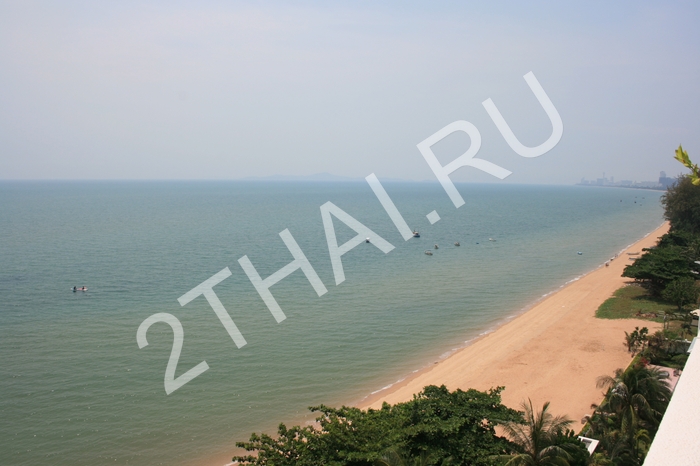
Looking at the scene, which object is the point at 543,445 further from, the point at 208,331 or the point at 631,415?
the point at 208,331

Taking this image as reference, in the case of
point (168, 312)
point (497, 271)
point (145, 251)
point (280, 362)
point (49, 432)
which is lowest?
point (497, 271)

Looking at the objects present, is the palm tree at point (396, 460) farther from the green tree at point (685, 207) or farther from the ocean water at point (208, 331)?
the green tree at point (685, 207)

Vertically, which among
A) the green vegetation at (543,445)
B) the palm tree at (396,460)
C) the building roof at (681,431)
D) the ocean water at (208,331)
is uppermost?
the ocean water at (208,331)

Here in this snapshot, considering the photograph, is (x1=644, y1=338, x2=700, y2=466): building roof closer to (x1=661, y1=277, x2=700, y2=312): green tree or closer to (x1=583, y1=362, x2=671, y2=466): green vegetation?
(x1=583, y1=362, x2=671, y2=466): green vegetation

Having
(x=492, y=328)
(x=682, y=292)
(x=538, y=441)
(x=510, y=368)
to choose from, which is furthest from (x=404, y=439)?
(x=682, y=292)

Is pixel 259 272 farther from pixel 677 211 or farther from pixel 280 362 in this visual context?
pixel 677 211

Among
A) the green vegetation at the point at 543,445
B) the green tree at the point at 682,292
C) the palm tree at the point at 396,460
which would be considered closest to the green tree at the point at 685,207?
the green tree at the point at 682,292

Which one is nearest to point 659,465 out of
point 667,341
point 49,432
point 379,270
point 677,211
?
point 667,341
